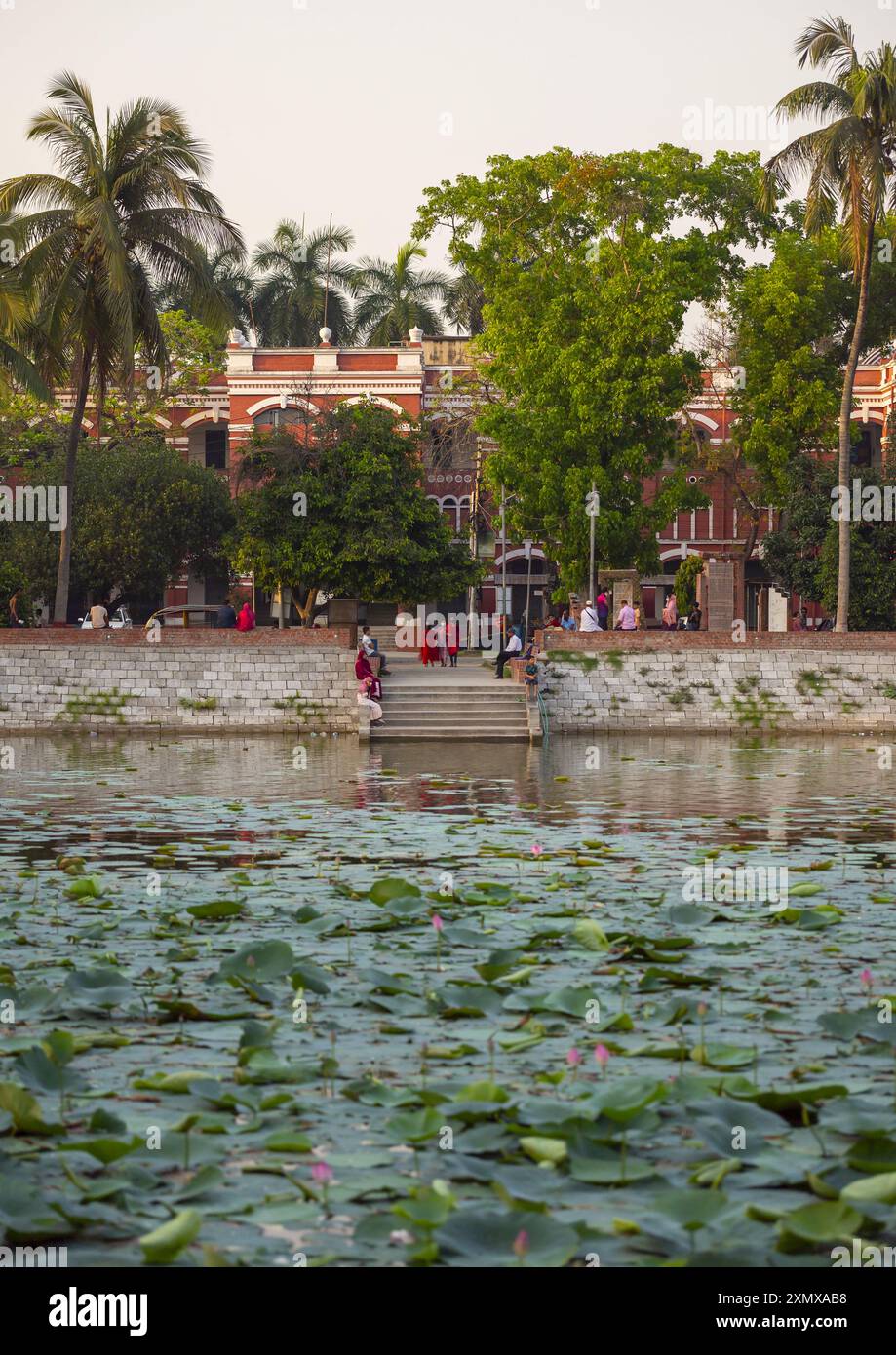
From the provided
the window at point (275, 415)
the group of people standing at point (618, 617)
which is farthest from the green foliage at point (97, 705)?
the window at point (275, 415)

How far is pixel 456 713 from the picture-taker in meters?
25.8

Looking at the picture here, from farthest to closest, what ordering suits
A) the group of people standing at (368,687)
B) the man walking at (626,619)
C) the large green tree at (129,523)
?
the large green tree at (129,523) → the man walking at (626,619) → the group of people standing at (368,687)

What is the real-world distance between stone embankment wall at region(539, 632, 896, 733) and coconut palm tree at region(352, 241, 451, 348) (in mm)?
29564

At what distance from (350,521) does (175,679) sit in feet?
26.1

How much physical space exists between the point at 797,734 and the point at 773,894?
1783cm

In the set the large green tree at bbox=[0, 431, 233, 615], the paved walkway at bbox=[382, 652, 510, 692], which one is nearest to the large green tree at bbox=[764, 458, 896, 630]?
the paved walkway at bbox=[382, 652, 510, 692]

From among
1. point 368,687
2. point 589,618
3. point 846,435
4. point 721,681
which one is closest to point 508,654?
point 589,618

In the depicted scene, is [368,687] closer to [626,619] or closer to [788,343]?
[626,619]

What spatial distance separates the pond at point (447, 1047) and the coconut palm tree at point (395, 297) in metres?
44.6

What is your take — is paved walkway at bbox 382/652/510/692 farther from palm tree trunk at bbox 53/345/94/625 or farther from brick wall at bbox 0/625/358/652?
palm tree trunk at bbox 53/345/94/625

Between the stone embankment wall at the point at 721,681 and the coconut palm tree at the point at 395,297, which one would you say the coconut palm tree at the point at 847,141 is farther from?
the coconut palm tree at the point at 395,297

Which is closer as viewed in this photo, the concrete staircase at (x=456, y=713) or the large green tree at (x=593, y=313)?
the concrete staircase at (x=456, y=713)

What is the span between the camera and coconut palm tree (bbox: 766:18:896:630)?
2777 centimetres

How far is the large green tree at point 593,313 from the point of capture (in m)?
33.5
